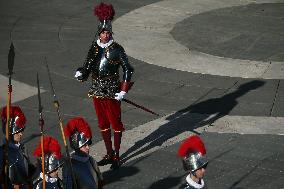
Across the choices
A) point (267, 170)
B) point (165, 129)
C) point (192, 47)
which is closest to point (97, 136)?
point (165, 129)

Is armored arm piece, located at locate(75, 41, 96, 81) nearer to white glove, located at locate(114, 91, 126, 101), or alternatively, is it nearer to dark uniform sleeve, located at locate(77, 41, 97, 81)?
dark uniform sleeve, located at locate(77, 41, 97, 81)

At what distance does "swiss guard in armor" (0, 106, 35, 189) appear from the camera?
7.31 metres

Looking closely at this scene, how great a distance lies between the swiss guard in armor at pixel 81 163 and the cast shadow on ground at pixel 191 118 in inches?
86.2

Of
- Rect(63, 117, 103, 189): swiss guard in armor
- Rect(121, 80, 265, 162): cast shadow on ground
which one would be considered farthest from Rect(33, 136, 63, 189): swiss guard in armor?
Rect(121, 80, 265, 162): cast shadow on ground

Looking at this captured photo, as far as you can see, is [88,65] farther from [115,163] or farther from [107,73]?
[115,163]

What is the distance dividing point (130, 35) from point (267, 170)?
22.8 ft

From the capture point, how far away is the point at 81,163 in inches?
283

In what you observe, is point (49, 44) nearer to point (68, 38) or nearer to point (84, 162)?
point (68, 38)

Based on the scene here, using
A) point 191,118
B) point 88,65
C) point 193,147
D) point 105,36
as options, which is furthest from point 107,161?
point 193,147

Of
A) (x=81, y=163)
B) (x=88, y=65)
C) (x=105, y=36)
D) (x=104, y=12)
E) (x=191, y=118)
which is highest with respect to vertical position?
(x=104, y=12)

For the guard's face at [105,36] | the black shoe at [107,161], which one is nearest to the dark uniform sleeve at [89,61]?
the guard's face at [105,36]

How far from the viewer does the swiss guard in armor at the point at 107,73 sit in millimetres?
8781

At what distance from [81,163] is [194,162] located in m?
1.39

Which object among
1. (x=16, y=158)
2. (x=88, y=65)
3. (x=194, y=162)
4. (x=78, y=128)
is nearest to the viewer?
(x=194, y=162)
